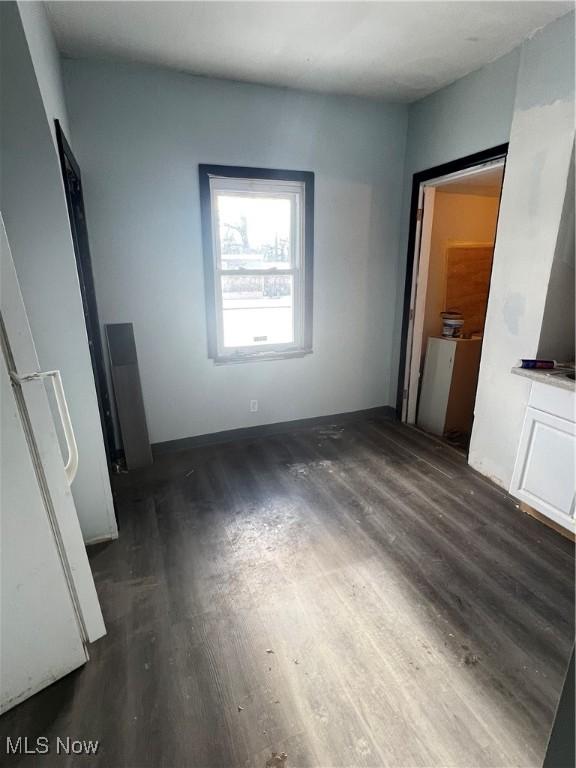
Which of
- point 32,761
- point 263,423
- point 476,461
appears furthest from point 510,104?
point 32,761

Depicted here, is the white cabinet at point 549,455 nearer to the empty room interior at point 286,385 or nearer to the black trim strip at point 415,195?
the empty room interior at point 286,385

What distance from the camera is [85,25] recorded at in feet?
6.50

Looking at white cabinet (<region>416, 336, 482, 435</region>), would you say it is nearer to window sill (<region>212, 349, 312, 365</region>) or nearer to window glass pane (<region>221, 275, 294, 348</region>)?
window sill (<region>212, 349, 312, 365</region>)

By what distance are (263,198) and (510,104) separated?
1692mm

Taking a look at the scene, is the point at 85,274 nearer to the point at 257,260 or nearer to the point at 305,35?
the point at 257,260

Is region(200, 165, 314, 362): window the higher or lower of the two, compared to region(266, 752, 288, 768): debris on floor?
higher

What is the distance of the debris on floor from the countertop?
1943 mm

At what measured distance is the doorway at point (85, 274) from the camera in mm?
1948

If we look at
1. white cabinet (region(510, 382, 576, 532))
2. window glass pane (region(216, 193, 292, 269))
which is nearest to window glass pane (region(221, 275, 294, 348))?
window glass pane (region(216, 193, 292, 269))

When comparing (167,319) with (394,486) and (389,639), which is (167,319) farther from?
(389,639)

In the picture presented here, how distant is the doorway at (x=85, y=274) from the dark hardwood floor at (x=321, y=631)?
0.57 meters

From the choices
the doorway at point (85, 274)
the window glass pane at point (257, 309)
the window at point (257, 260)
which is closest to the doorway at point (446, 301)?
the window at point (257, 260)

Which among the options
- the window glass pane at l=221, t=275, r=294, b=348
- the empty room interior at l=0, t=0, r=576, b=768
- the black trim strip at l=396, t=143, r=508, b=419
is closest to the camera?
the empty room interior at l=0, t=0, r=576, b=768

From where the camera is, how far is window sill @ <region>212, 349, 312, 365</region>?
3.10 m
